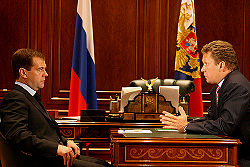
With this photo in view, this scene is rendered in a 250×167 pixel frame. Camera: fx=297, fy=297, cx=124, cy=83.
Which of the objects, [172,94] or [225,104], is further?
[172,94]

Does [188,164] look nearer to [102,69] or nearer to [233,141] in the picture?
[233,141]

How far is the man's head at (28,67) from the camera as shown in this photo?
81.4 inches

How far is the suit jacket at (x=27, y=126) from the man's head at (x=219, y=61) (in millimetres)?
1243

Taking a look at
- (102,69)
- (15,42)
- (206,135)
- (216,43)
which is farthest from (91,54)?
(206,135)

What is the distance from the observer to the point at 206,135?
1.98 metres

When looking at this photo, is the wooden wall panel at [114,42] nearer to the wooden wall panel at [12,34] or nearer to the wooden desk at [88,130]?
the wooden wall panel at [12,34]

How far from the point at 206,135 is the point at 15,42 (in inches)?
168

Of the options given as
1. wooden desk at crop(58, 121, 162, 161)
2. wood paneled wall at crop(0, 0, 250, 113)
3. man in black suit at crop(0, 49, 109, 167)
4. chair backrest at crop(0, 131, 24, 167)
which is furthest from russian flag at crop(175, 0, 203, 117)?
chair backrest at crop(0, 131, 24, 167)

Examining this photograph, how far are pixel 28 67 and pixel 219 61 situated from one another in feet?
4.56

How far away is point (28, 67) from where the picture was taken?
2088mm

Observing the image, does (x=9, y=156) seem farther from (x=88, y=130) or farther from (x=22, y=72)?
(x=88, y=130)

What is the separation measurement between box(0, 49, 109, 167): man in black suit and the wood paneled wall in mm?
3156

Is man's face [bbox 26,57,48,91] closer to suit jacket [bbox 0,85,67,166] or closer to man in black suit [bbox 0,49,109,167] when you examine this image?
man in black suit [bbox 0,49,109,167]

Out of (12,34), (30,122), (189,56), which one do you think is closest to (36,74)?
(30,122)
